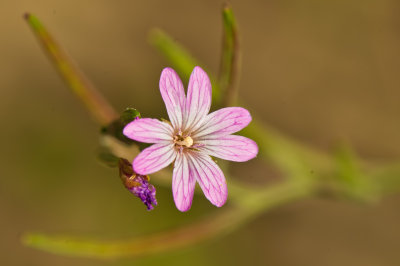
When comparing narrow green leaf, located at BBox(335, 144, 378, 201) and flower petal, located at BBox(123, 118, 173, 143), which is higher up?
narrow green leaf, located at BBox(335, 144, 378, 201)

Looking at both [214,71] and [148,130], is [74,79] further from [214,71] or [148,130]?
[214,71]

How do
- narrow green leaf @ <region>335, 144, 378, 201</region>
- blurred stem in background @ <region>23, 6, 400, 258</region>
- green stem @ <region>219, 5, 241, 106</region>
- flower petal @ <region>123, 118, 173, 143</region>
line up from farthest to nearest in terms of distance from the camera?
narrow green leaf @ <region>335, 144, 378, 201</region> → blurred stem in background @ <region>23, 6, 400, 258</region> → green stem @ <region>219, 5, 241, 106</region> → flower petal @ <region>123, 118, 173, 143</region>

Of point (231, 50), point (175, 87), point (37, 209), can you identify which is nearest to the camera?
point (175, 87)

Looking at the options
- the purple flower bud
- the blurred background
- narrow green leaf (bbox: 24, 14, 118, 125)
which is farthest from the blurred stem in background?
the blurred background

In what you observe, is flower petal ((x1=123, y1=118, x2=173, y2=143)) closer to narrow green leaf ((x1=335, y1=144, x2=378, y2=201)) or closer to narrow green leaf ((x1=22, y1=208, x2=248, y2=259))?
narrow green leaf ((x1=22, y1=208, x2=248, y2=259))

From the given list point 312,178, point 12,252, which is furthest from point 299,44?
point 12,252

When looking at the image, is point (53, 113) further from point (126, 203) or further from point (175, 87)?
point (175, 87)

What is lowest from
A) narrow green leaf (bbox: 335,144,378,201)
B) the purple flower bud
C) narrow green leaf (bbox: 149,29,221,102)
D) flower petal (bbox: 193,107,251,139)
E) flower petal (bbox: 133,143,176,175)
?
the purple flower bud
